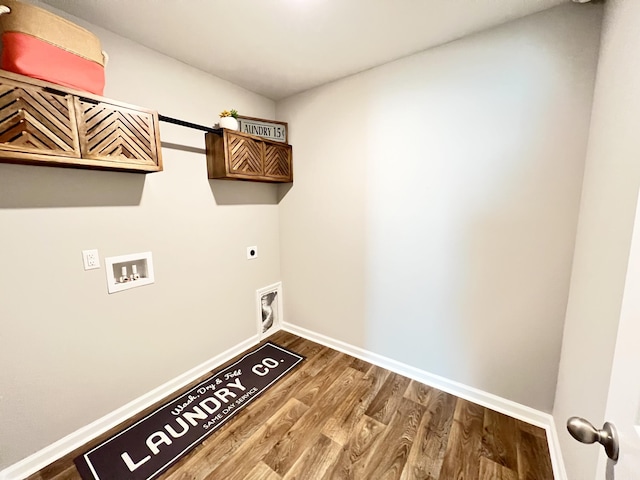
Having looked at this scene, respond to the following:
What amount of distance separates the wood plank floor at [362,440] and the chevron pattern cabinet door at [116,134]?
5.56 ft

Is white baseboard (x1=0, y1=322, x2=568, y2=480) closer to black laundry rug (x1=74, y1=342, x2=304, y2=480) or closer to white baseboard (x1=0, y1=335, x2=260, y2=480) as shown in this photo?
white baseboard (x1=0, y1=335, x2=260, y2=480)

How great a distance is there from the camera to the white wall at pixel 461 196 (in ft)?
4.75

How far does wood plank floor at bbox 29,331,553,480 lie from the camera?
1.38m

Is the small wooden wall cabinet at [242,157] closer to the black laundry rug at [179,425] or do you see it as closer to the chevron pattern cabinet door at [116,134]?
the chevron pattern cabinet door at [116,134]

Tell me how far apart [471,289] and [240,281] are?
1.91m

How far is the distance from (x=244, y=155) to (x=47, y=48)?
1.12 m

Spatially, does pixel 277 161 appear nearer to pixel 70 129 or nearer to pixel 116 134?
pixel 116 134

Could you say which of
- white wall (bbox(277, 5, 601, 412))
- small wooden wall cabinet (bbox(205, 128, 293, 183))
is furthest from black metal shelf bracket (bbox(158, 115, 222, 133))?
white wall (bbox(277, 5, 601, 412))

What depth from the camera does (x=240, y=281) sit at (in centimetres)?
242

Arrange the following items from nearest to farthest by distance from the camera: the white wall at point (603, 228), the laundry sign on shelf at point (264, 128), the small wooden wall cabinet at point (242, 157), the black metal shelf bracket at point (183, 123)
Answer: the white wall at point (603, 228) < the black metal shelf bracket at point (183, 123) < the small wooden wall cabinet at point (242, 157) < the laundry sign on shelf at point (264, 128)

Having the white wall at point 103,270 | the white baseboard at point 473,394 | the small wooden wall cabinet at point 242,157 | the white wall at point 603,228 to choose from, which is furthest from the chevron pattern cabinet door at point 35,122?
the white baseboard at point 473,394

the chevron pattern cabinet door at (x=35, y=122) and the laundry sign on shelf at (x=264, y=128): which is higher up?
the laundry sign on shelf at (x=264, y=128)

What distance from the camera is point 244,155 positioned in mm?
2076

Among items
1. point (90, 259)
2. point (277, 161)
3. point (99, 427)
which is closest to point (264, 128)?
point (277, 161)
